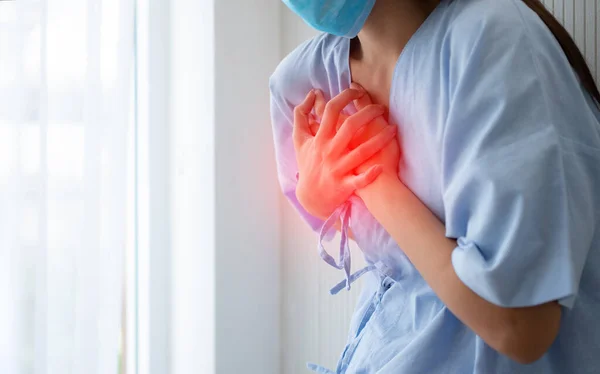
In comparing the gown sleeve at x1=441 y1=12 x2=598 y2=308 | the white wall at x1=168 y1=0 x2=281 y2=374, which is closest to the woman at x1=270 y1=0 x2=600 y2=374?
the gown sleeve at x1=441 y1=12 x2=598 y2=308

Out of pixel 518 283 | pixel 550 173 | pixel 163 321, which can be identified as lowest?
pixel 163 321

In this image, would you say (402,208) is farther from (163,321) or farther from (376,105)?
(163,321)

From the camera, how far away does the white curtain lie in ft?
3.32

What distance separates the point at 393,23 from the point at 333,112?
13 cm

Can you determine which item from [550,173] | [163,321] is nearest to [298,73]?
[550,173]

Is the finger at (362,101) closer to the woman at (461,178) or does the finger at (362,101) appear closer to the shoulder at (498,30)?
the woman at (461,178)

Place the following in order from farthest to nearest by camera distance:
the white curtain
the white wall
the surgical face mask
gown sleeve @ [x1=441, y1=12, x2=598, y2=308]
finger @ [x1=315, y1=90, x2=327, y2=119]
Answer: the white wall < the white curtain < finger @ [x1=315, y1=90, x2=327, y2=119] < the surgical face mask < gown sleeve @ [x1=441, y1=12, x2=598, y2=308]

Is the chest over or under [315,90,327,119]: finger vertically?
over

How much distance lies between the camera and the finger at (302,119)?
851 mm

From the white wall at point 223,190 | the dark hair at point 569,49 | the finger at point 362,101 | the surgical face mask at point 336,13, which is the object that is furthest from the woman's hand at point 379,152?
the white wall at point 223,190

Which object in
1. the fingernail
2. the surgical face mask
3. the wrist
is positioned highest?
the surgical face mask

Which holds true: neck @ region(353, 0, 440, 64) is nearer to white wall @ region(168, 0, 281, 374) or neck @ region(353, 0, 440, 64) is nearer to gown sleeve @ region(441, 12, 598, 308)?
gown sleeve @ region(441, 12, 598, 308)

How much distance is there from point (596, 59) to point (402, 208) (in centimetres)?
43

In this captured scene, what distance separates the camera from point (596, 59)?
0.88 m
